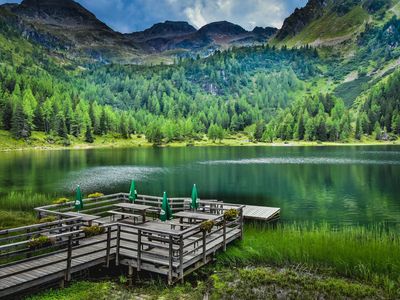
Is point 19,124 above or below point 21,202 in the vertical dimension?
above

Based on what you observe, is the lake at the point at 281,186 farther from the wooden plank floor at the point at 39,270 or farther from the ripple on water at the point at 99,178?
the wooden plank floor at the point at 39,270

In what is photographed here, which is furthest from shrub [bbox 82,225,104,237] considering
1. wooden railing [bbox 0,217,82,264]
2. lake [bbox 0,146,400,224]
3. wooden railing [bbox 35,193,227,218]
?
lake [bbox 0,146,400,224]

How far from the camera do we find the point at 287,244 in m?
22.4

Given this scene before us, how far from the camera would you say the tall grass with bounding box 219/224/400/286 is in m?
18.8

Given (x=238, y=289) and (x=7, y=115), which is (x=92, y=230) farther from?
(x=7, y=115)

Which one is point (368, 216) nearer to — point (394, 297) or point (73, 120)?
point (394, 297)

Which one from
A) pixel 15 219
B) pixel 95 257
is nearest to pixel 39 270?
pixel 95 257

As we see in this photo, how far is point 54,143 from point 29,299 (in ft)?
580

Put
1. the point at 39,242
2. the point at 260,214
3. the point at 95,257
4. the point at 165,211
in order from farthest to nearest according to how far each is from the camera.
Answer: the point at 260,214 < the point at 165,211 < the point at 95,257 < the point at 39,242

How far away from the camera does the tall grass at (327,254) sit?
1881 centimetres

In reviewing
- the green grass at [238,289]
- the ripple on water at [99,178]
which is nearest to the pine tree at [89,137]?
the ripple on water at [99,178]

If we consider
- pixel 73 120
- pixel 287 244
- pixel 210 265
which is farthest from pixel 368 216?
pixel 73 120

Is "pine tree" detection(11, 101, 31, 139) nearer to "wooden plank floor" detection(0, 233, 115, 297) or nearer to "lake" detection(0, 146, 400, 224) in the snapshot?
"lake" detection(0, 146, 400, 224)

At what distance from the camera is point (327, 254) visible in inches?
820
